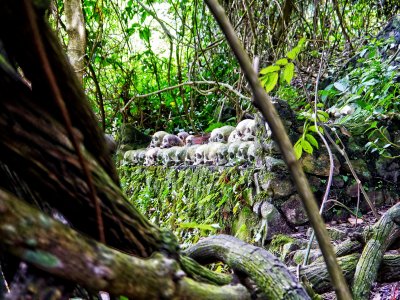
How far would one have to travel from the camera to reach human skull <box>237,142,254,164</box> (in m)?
3.37

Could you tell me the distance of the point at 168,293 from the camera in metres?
0.65

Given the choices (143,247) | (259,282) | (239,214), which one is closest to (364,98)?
(239,214)

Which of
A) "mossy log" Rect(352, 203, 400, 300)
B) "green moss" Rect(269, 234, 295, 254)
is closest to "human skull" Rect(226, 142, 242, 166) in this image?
"green moss" Rect(269, 234, 295, 254)

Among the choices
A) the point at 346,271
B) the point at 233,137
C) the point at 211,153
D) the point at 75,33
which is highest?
the point at 75,33

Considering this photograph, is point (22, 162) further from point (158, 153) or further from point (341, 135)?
point (158, 153)

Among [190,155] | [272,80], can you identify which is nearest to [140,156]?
[190,155]

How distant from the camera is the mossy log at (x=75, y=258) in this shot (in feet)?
1.66

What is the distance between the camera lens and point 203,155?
3916 millimetres

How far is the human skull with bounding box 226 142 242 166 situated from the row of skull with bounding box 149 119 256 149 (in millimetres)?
109

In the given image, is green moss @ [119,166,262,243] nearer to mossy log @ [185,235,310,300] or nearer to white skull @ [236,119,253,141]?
white skull @ [236,119,253,141]

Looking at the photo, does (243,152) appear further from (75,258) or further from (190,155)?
(75,258)

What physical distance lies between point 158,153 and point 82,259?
4.24 meters

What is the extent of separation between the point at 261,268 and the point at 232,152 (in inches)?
103

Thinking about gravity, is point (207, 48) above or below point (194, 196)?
above
